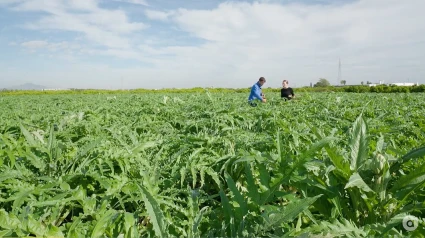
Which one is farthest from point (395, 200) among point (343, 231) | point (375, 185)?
point (343, 231)

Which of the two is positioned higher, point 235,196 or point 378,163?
point 378,163

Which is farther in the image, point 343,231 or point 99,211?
point 99,211

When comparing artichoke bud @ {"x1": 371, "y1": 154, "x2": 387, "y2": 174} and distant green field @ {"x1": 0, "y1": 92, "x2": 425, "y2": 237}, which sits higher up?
artichoke bud @ {"x1": 371, "y1": 154, "x2": 387, "y2": 174}

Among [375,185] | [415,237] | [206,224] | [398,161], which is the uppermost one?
[398,161]

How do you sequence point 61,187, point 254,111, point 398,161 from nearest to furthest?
point 398,161
point 61,187
point 254,111

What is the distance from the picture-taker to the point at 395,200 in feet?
5.12

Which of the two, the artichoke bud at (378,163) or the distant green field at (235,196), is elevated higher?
the artichoke bud at (378,163)

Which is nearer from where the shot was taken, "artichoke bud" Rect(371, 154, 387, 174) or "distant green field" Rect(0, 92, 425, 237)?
"distant green field" Rect(0, 92, 425, 237)

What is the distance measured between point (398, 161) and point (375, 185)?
193 millimetres

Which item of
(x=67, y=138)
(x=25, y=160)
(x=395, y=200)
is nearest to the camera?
(x=395, y=200)

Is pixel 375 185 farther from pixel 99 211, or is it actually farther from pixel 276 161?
pixel 99 211

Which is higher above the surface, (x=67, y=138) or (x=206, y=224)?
(x=67, y=138)

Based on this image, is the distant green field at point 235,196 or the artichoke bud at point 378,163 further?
the artichoke bud at point 378,163

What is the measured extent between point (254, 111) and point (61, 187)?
13.3 ft
